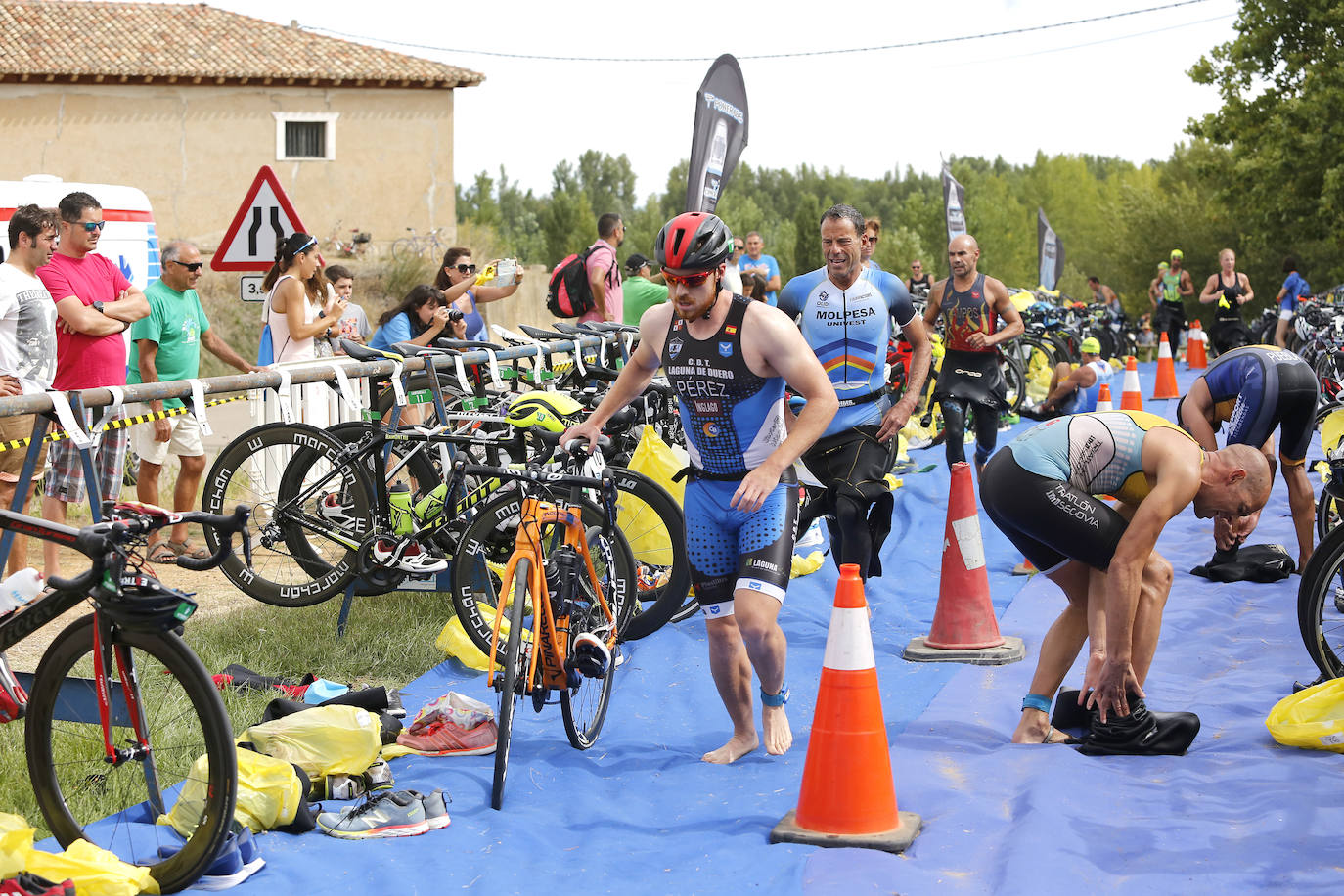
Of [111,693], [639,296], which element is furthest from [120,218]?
[111,693]

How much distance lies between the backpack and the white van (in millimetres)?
3494

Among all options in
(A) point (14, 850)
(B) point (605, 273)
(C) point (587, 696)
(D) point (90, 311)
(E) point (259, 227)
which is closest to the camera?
(A) point (14, 850)

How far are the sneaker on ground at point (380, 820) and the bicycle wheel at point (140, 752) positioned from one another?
1.66 feet

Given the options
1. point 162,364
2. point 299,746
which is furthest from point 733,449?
point 162,364

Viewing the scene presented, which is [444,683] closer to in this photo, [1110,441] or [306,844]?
[306,844]

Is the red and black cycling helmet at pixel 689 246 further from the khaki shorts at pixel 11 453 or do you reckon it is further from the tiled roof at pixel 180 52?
the tiled roof at pixel 180 52

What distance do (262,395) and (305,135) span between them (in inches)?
1270

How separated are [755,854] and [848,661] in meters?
0.69

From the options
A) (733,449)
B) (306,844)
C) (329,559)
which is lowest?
(306,844)

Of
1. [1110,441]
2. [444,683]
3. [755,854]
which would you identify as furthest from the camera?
[444,683]

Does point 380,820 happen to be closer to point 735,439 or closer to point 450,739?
point 450,739

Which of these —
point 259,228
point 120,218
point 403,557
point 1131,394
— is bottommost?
point 403,557

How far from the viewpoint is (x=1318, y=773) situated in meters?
4.75

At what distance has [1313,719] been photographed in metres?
5.08
